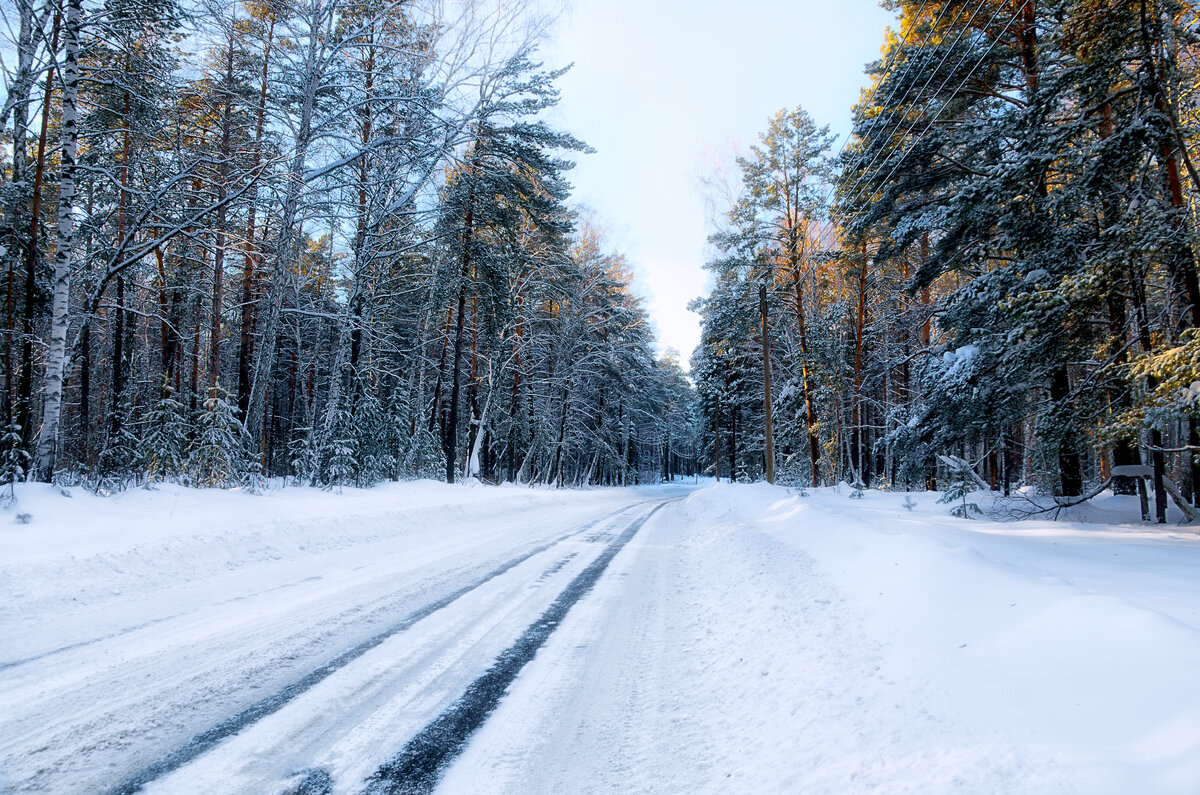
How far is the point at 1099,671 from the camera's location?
7.04 ft

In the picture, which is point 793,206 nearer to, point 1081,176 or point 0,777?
point 1081,176

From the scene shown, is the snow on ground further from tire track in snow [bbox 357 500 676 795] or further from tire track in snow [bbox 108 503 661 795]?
tire track in snow [bbox 108 503 661 795]

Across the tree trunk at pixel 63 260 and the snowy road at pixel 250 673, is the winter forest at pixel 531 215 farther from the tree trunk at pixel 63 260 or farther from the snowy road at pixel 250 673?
the snowy road at pixel 250 673

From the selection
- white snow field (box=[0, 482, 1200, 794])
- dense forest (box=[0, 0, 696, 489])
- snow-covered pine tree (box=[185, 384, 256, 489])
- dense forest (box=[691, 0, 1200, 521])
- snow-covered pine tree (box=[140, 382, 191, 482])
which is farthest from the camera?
snow-covered pine tree (box=[140, 382, 191, 482])

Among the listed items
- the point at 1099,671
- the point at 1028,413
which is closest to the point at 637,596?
the point at 1099,671

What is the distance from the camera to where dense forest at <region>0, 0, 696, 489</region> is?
7.76 metres

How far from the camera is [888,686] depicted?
265 cm

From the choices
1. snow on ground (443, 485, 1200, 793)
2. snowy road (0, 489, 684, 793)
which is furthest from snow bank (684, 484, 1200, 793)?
snowy road (0, 489, 684, 793)

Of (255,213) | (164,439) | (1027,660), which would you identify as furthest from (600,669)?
(255,213)

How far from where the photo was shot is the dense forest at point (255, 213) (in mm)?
7764

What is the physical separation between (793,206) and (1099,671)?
20.3 meters

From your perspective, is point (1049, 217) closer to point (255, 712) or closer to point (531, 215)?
point (255, 712)

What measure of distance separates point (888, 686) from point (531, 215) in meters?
18.0

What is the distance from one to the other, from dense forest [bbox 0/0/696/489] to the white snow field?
4553 millimetres
